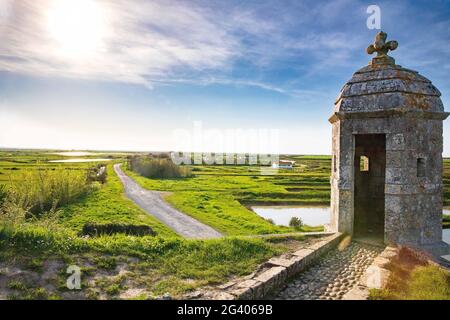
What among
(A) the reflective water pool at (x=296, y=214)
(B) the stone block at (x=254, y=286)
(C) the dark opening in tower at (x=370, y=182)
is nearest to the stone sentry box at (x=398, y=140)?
(C) the dark opening in tower at (x=370, y=182)

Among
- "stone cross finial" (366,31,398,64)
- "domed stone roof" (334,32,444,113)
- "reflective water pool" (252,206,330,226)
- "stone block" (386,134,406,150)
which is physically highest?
"stone cross finial" (366,31,398,64)

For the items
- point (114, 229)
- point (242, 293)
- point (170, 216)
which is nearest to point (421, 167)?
point (242, 293)

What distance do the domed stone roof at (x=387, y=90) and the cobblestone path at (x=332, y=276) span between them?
137 inches

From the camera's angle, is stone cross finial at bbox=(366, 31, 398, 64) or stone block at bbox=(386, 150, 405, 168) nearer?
stone block at bbox=(386, 150, 405, 168)

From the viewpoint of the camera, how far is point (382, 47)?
812 centimetres

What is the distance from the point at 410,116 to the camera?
721 centimetres

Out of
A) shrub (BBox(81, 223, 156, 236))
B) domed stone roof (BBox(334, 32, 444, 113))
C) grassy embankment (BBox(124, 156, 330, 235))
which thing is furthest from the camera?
grassy embankment (BBox(124, 156, 330, 235))

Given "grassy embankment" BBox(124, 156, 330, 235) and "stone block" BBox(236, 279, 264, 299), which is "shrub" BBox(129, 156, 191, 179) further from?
"stone block" BBox(236, 279, 264, 299)

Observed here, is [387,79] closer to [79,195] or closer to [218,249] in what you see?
[218,249]

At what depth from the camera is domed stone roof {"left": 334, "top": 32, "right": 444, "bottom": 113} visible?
724 centimetres

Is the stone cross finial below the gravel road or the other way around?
the other way around

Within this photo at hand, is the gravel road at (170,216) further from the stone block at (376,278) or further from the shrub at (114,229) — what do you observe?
the stone block at (376,278)

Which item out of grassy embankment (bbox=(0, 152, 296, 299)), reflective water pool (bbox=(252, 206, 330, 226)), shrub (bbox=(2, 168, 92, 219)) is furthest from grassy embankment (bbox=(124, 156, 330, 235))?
grassy embankment (bbox=(0, 152, 296, 299))

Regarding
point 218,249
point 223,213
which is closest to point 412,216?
point 218,249
